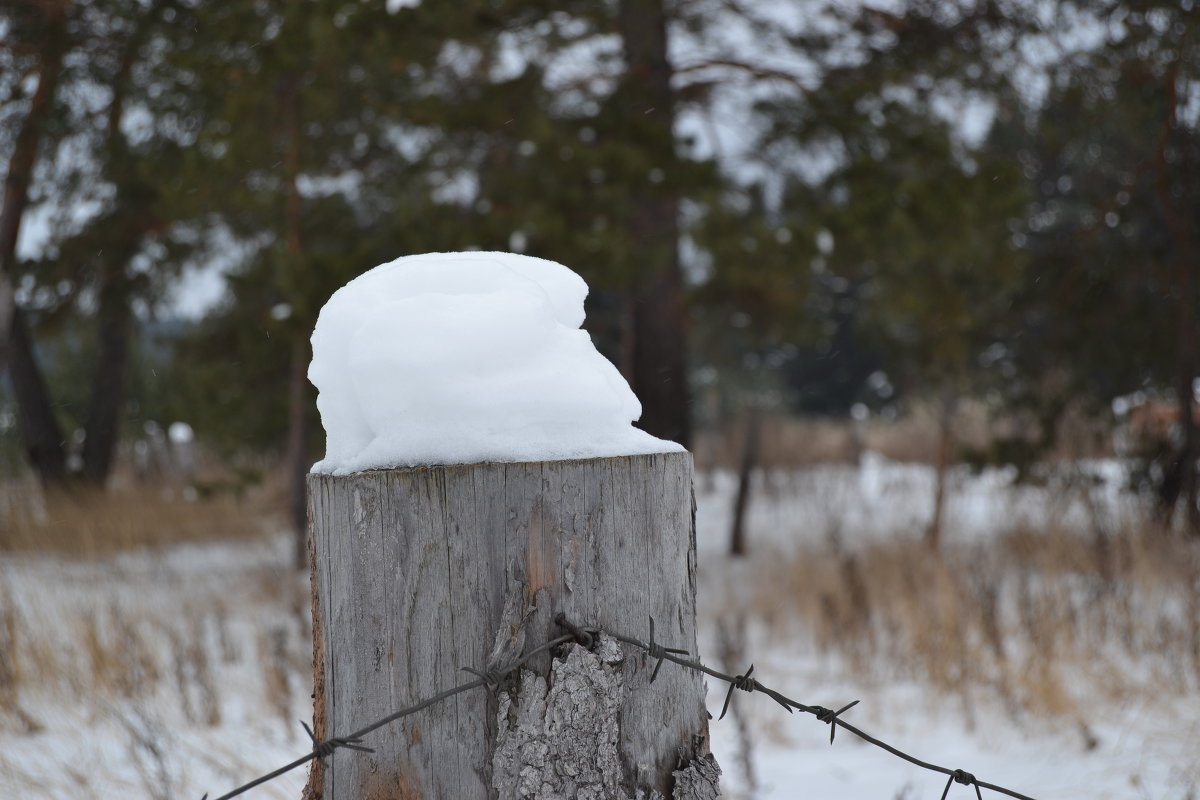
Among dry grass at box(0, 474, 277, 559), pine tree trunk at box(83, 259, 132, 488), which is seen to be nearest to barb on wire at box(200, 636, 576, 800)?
dry grass at box(0, 474, 277, 559)

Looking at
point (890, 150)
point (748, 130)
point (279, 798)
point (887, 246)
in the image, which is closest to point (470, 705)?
point (279, 798)

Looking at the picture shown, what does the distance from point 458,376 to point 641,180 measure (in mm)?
4542

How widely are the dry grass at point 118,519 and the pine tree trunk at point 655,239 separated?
A: 3492 mm

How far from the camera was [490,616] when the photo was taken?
120cm

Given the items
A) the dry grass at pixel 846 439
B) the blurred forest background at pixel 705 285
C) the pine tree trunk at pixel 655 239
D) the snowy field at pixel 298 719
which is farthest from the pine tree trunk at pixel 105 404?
the dry grass at pixel 846 439

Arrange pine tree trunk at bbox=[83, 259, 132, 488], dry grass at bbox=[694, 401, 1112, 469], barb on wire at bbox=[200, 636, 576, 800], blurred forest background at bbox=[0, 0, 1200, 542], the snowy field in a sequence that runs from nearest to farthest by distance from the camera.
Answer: barb on wire at bbox=[200, 636, 576, 800] → the snowy field → blurred forest background at bbox=[0, 0, 1200, 542] → pine tree trunk at bbox=[83, 259, 132, 488] → dry grass at bbox=[694, 401, 1112, 469]

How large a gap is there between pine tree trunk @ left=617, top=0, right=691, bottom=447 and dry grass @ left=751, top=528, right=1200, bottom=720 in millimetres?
1753

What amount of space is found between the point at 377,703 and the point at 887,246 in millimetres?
5062

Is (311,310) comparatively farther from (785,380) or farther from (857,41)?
(785,380)

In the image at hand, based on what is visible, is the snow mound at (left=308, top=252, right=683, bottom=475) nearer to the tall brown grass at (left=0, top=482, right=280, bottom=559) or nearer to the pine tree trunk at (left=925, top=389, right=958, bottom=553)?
the tall brown grass at (left=0, top=482, right=280, bottom=559)

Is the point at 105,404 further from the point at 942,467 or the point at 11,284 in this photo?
the point at 942,467

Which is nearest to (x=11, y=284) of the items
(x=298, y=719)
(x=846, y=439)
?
(x=298, y=719)

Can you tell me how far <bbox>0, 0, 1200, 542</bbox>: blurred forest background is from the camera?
5602 mm

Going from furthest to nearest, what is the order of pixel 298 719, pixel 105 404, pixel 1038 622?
1. pixel 105 404
2. pixel 1038 622
3. pixel 298 719
